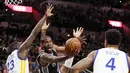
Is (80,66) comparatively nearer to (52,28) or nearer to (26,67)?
(26,67)

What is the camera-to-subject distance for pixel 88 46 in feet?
73.2

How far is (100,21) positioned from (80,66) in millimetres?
21786

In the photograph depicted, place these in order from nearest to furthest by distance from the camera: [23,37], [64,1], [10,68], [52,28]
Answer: [10,68] → [23,37] → [52,28] → [64,1]

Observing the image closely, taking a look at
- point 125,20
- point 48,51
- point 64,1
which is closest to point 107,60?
point 48,51

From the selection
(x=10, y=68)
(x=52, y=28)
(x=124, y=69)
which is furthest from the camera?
(x=52, y=28)

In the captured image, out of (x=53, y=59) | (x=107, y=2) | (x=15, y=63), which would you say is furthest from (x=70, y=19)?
(x=53, y=59)

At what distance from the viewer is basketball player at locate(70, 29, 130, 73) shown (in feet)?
13.8

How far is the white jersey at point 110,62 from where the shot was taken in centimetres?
421

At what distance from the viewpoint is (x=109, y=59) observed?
4.23m

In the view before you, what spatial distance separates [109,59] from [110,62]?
4 centimetres

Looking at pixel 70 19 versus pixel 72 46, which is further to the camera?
pixel 70 19

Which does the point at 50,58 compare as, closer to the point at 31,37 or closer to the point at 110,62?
the point at 31,37

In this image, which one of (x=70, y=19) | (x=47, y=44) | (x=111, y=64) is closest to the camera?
(x=111, y=64)

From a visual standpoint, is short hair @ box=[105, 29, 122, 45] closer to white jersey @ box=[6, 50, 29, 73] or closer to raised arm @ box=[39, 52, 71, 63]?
raised arm @ box=[39, 52, 71, 63]
